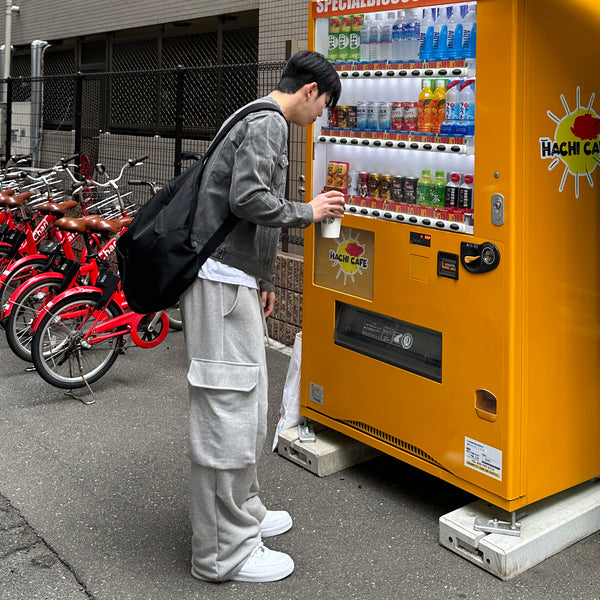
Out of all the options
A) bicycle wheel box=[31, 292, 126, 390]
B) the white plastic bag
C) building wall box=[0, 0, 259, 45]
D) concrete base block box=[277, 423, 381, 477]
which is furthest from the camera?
building wall box=[0, 0, 259, 45]

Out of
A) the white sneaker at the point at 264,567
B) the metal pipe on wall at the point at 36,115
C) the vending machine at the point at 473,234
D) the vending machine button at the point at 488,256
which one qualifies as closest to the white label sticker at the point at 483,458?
the vending machine at the point at 473,234

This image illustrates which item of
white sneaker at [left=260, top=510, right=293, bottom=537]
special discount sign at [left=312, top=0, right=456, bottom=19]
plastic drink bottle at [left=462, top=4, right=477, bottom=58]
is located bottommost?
white sneaker at [left=260, top=510, right=293, bottom=537]

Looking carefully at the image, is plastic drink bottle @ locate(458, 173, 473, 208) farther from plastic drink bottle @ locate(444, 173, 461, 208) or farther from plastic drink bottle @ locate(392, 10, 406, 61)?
plastic drink bottle @ locate(392, 10, 406, 61)

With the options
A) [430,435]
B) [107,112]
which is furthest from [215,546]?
[107,112]

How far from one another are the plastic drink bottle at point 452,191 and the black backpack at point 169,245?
95 centimetres

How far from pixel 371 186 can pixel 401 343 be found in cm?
82

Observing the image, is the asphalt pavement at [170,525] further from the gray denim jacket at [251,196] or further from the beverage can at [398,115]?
the beverage can at [398,115]

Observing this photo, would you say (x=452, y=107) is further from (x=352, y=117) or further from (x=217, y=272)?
(x=217, y=272)

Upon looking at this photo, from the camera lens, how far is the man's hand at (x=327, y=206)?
11.5ft

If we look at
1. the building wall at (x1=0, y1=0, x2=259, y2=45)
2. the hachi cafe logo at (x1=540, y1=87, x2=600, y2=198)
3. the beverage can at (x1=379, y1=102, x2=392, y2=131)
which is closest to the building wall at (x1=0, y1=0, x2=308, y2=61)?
the building wall at (x1=0, y1=0, x2=259, y2=45)

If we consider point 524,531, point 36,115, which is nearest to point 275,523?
point 524,531

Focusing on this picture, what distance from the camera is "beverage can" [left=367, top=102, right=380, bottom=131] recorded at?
4.19 meters

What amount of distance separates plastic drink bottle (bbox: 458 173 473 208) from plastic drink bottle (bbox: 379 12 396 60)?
817mm

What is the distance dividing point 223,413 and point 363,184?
1.59 m
